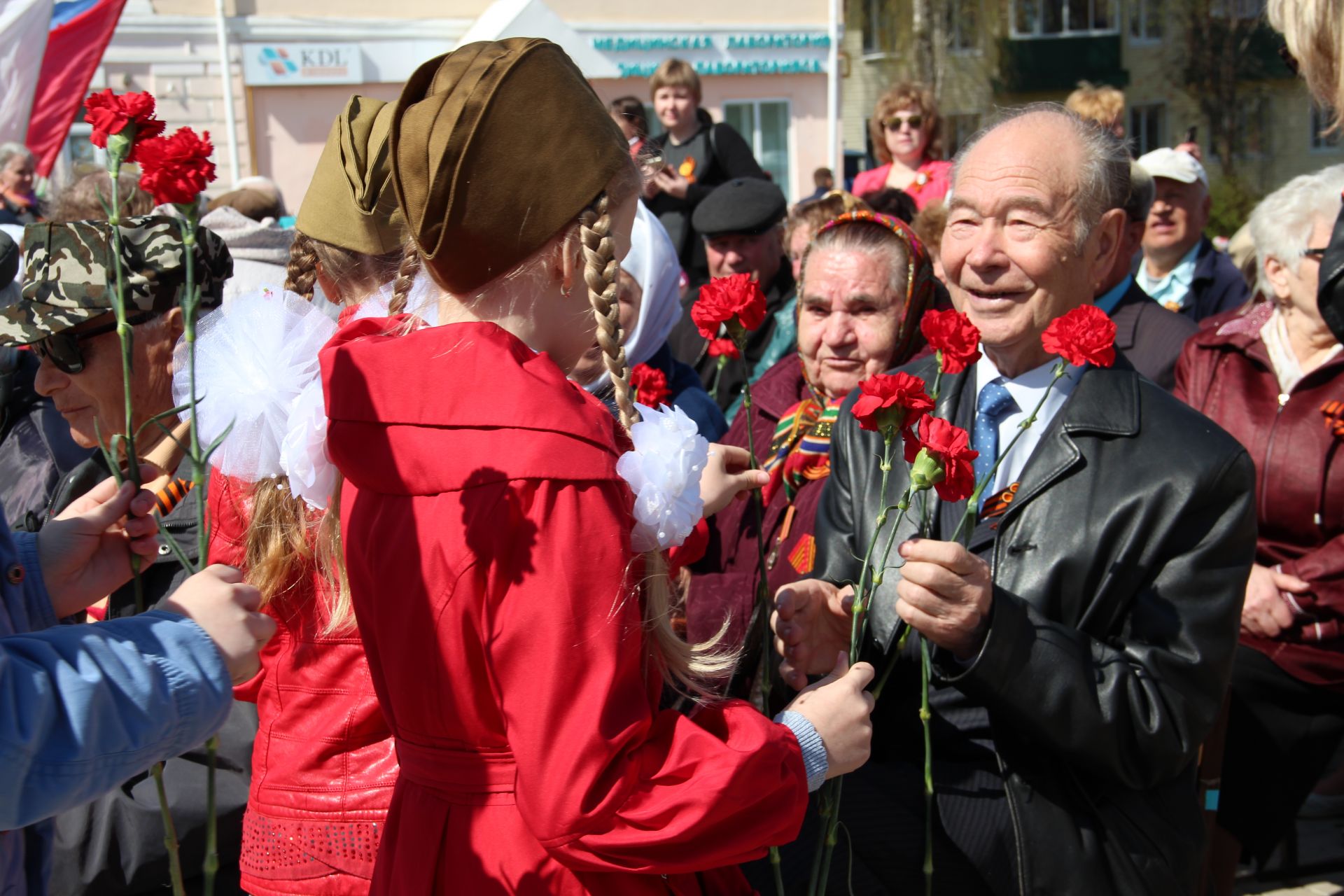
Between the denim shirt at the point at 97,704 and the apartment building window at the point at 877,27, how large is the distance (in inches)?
1206

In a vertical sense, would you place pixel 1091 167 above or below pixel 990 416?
above

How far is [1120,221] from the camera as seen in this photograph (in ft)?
8.58

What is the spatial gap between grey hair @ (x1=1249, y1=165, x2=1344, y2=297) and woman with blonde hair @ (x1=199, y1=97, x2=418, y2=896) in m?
3.06

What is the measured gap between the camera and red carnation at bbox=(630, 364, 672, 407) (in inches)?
121

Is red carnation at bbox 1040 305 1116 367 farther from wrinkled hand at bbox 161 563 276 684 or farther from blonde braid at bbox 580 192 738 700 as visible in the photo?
wrinkled hand at bbox 161 563 276 684

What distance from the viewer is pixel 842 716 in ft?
5.41

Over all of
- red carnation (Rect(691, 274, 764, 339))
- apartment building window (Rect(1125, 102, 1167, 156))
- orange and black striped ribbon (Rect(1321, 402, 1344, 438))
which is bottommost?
orange and black striped ribbon (Rect(1321, 402, 1344, 438))

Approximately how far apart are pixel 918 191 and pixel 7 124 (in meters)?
4.80

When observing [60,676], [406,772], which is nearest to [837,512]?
[406,772]

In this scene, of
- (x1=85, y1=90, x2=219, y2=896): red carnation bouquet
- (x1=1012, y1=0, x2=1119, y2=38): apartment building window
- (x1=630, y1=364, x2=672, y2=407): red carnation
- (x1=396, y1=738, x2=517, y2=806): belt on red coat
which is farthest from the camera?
(x1=1012, y1=0, x2=1119, y2=38): apartment building window

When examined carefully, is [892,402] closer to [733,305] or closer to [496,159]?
[733,305]

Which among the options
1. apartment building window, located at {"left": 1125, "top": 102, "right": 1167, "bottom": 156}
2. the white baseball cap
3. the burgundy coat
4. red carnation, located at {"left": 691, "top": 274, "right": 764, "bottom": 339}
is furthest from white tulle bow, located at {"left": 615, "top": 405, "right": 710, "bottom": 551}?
apartment building window, located at {"left": 1125, "top": 102, "right": 1167, "bottom": 156}

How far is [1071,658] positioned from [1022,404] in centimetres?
63

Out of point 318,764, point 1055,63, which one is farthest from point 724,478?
point 1055,63
